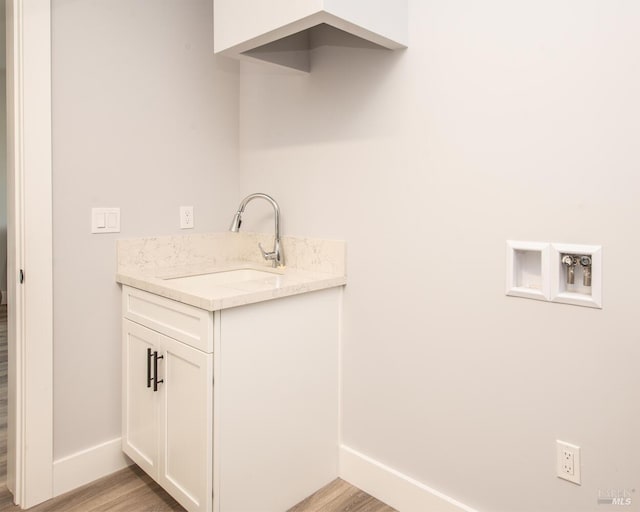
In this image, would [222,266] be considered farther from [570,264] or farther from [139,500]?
[570,264]

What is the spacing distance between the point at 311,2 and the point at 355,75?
459 millimetres

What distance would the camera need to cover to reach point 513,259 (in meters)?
1.38

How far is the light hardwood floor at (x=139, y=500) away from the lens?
1.72 meters

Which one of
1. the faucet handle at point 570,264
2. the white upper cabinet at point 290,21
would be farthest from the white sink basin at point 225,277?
the faucet handle at point 570,264

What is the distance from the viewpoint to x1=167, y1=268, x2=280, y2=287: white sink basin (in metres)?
1.95

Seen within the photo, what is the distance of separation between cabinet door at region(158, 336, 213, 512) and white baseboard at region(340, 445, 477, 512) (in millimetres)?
609

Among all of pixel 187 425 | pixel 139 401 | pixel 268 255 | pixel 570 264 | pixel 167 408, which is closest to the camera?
pixel 570 264

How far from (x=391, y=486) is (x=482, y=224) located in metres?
1.03

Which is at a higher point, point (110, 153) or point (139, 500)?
point (110, 153)

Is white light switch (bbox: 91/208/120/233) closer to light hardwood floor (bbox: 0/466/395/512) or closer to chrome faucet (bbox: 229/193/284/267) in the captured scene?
chrome faucet (bbox: 229/193/284/267)

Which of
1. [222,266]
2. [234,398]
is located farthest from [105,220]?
[234,398]

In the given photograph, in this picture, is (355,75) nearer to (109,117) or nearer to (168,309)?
(109,117)

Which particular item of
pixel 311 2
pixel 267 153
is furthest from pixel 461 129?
pixel 267 153

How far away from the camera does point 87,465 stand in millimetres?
1876
